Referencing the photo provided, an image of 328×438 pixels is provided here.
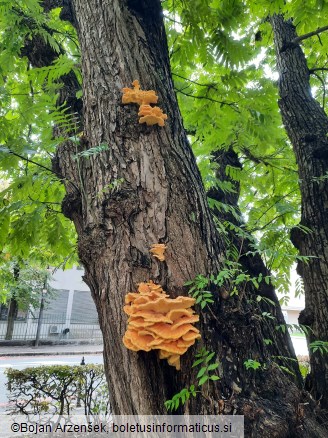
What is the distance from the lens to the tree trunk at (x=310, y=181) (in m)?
2.76

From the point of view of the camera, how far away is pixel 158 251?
4.88 ft

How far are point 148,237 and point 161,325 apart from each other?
411mm

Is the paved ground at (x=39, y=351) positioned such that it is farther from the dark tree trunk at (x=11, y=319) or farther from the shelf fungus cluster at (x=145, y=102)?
the shelf fungus cluster at (x=145, y=102)

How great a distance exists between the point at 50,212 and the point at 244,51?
78.8 inches

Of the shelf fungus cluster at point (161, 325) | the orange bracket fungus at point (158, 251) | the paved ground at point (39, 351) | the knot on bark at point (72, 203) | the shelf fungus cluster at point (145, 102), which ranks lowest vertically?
the paved ground at point (39, 351)

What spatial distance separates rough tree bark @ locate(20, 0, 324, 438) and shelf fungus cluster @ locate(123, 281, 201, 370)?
99mm

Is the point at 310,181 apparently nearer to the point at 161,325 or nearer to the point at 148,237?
the point at 148,237

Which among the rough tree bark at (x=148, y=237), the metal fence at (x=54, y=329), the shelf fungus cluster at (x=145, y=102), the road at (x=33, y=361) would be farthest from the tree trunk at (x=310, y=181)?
the metal fence at (x=54, y=329)

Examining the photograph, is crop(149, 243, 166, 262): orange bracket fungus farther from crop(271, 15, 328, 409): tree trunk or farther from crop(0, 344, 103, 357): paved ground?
crop(0, 344, 103, 357): paved ground

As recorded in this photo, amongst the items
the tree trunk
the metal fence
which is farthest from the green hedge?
the metal fence

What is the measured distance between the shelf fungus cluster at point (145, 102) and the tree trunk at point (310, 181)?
162 cm

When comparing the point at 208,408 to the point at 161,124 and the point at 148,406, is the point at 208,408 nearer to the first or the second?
the point at 148,406

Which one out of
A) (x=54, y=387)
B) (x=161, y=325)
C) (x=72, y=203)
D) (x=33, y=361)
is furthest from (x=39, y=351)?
(x=161, y=325)

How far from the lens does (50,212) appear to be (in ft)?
8.89
